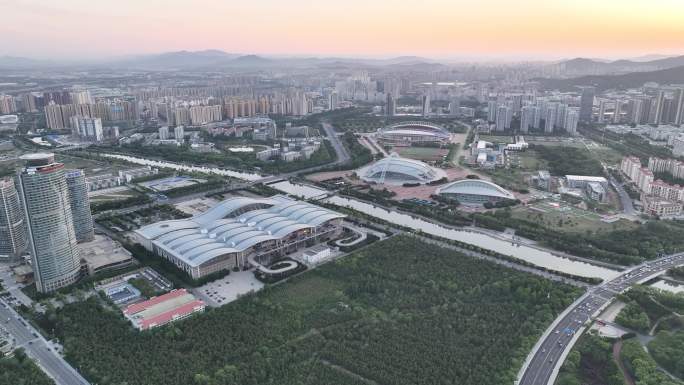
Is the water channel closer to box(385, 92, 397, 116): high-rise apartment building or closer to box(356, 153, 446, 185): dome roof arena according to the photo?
box(356, 153, 446, 185): dome roof arena

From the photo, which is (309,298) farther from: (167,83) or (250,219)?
(167,83)

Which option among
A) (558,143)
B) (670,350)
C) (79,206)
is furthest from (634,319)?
(558,143)

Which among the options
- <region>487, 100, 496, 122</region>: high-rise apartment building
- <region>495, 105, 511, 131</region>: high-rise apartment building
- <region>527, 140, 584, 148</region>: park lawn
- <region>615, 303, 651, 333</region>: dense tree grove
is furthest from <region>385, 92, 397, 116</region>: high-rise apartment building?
<region>615, 303, 651, 333</region>: dense tree grove

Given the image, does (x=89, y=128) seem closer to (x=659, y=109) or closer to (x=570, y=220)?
(x=570, y=220)

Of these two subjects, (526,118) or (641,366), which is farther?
(526,118)

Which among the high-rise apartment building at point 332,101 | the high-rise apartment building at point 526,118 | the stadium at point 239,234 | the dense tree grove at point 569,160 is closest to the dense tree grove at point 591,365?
the stadium at point 239,234

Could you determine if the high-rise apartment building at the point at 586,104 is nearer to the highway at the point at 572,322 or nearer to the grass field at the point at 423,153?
the grass field at the point at 423,153
